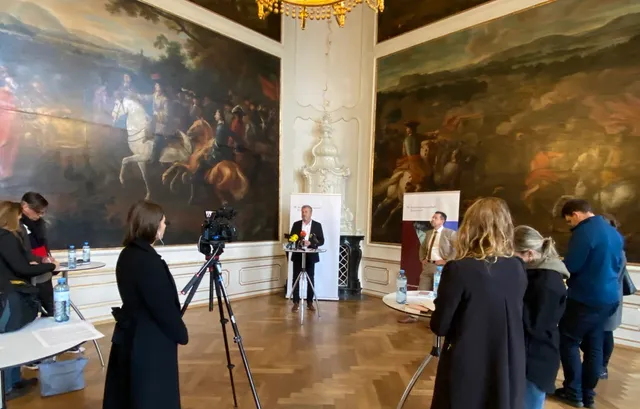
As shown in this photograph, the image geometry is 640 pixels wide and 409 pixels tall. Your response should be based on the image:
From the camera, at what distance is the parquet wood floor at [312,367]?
2943 mm

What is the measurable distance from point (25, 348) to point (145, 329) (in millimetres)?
457

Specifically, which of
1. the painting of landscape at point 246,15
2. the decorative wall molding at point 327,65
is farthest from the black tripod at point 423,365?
the painting of landscape at point 246,15

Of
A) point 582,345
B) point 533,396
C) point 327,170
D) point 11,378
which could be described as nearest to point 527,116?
point 582,345

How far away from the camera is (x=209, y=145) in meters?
5.97

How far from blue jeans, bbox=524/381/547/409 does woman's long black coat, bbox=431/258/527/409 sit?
397 millimetres

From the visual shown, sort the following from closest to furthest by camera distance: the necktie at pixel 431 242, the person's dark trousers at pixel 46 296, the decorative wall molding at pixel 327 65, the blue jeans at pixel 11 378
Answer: the blue jeans at pixel 11 378 → the person's dark trousers at pixel 46 296 → the necktie at pixel 431 242 → the decorative wall molding at pixel 327 65

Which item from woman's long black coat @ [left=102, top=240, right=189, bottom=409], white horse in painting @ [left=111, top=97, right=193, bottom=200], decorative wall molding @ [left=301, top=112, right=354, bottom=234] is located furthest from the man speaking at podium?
woman's long black coat @ [left=102, top=240, right=189, bottom=409]

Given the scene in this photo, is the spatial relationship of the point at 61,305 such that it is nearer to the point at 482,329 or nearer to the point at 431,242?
the point at 482,329

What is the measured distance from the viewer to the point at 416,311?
2492mm

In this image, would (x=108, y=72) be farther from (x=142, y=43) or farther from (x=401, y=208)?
(x=401, y=208)

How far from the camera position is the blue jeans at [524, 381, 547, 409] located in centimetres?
196

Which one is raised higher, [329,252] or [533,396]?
[329,252]

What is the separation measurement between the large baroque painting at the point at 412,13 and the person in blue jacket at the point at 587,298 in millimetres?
4068

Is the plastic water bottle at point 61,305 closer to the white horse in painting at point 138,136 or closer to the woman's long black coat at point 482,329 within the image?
the woman's long black coat at point 482,329
